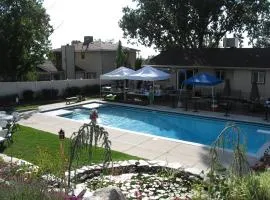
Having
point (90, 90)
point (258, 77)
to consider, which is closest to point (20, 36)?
point (90, 90)

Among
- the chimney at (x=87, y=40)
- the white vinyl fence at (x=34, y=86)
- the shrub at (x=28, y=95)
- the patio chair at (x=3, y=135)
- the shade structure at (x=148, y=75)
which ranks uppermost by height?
the chimney at (x=87, y=40)

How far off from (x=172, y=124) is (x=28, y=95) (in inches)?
469

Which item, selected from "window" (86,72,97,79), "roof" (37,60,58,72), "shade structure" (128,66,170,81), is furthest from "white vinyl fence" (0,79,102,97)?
"roof" (37,60,58,72)

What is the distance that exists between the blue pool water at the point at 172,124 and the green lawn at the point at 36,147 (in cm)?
602

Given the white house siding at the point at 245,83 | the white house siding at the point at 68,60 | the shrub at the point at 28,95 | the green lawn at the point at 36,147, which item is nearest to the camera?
the green lawn at the point at 36,147

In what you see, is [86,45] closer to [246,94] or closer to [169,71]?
[169,71]

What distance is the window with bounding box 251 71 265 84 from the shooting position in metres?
25.2

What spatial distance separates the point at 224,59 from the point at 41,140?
18368 mm

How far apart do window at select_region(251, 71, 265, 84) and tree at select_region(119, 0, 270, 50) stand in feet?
29.1

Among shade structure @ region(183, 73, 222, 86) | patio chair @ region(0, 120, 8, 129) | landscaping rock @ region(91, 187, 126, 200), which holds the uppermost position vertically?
shade structure @ region(183, 73, 222, 86)

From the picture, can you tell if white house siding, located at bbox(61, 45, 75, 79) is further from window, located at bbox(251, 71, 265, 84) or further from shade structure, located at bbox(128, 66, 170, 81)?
window, located at bbox(251, 71, 265, 84)

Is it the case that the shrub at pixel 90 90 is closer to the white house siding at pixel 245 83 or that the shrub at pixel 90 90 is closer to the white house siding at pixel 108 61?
the white house siding at pixel 108 61

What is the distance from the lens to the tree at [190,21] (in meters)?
32.2

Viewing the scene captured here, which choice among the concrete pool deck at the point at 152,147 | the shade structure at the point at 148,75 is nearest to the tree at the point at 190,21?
the shade structure at the point at 148,75
